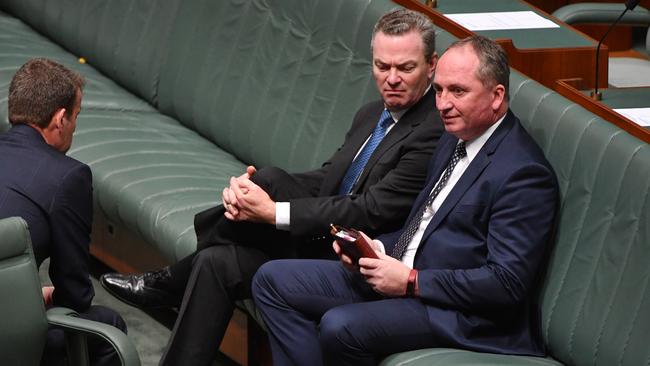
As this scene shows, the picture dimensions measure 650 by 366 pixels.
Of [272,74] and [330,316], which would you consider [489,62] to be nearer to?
[330,316]

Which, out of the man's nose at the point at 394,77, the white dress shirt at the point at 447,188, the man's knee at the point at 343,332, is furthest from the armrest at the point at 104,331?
the man's nose at the point at 394,77

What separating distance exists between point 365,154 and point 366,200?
0.16m

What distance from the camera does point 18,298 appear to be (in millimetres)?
1963

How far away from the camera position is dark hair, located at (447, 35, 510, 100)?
2.31 meters

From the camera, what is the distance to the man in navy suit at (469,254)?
2254mm

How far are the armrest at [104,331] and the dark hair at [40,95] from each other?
434 millimetres

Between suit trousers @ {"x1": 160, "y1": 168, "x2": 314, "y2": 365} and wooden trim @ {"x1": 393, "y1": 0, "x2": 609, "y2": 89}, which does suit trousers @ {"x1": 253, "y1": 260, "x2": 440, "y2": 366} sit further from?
wooden trim @ {"x1": 393, "y1": 0, "x2": 609, "y2": 89}

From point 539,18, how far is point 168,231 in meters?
1.01

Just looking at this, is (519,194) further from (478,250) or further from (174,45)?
(174,45)

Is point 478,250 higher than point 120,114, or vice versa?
point 478,250

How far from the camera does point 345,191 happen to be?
271cm

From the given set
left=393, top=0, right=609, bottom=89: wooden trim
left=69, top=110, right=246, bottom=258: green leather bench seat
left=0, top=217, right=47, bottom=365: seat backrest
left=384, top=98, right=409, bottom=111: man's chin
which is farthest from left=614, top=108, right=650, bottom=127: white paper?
left=0, top=217, right=47, bottom=365: seat backrest

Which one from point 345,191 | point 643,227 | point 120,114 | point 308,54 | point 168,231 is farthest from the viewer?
point 120,114

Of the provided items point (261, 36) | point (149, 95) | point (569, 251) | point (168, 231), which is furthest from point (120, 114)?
point (569, 251)
